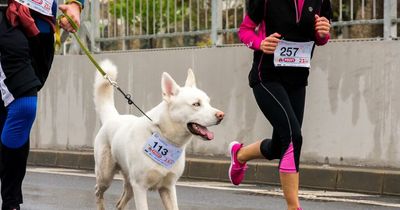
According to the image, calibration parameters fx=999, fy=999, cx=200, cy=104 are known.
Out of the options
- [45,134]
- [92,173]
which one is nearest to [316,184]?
[92,173]

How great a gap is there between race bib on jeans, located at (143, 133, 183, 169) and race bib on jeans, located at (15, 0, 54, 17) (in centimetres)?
A: 109

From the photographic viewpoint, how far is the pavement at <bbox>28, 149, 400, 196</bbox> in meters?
9.94

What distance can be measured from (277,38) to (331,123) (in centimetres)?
480

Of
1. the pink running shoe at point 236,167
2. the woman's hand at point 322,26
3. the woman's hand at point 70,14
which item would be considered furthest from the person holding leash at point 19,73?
the pink running shoe at point 236,167

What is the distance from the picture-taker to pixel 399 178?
9.80 m

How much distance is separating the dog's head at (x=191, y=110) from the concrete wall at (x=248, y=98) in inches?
186

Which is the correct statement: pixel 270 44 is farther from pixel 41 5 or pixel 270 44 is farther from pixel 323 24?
pixel 41 5

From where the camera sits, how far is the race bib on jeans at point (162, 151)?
20.4 ft

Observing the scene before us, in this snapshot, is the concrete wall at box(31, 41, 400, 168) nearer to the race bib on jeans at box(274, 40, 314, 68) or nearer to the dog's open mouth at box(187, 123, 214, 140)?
the race bib on jeans at box(274, 40, 314, 68)

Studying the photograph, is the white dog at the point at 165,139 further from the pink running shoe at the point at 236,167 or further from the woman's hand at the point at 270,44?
the pink running shoe at the point at 236,167

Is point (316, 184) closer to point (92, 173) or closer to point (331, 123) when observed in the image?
point (331, 123)

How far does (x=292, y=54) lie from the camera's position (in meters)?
6.67

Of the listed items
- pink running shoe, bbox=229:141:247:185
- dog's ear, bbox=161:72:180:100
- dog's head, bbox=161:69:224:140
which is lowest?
pink running shoe, bbox=229:141:247:185

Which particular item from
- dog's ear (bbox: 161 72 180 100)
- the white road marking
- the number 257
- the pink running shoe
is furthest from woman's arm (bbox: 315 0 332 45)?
the white road marking
